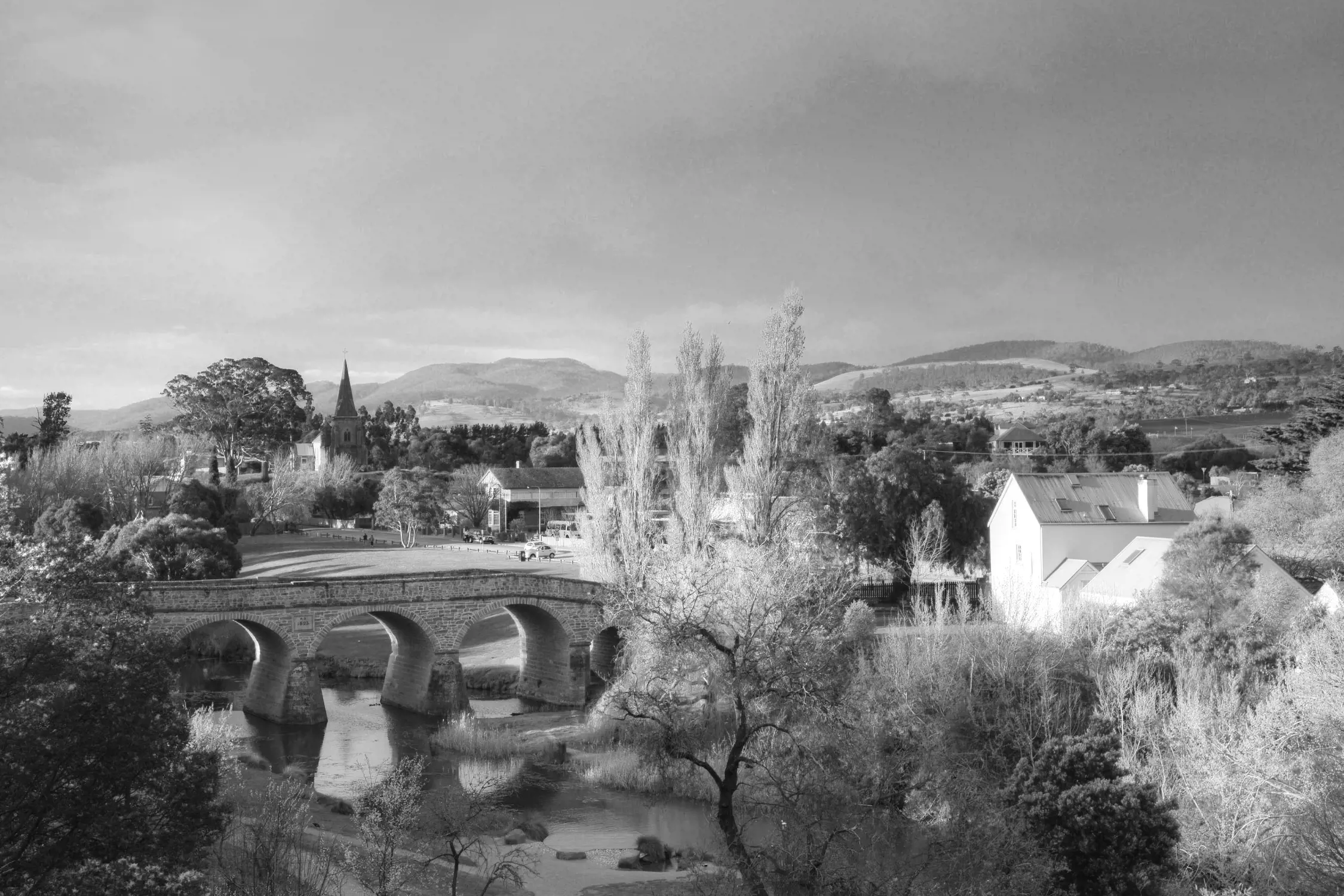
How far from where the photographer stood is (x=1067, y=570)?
41.8 m

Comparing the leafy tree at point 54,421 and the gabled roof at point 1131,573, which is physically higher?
the leafy tree at point 54,421

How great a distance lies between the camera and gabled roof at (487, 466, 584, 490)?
8300 cm

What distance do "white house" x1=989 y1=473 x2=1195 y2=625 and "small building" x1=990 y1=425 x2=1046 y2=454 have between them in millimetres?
51918

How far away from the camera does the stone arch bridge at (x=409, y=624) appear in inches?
1341

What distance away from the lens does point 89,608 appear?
14.1 metres

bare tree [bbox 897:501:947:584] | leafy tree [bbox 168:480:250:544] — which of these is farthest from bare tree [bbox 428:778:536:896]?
leafy tree [bbox 168:480:250:544]

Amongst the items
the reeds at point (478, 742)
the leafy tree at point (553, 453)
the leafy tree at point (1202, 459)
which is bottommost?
the reeds at point (478, 742)

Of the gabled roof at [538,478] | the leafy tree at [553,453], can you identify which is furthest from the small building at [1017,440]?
the gabled roof at [538,478]

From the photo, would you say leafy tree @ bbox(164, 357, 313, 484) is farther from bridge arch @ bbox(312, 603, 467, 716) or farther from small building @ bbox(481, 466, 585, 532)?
bridge arch @ bbox(312, 603, 467, 716)

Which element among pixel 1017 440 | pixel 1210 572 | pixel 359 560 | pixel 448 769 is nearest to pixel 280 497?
pixel 359 560

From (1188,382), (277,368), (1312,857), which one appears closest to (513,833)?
(1312,857)

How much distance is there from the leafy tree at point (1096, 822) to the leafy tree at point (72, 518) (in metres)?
41.6

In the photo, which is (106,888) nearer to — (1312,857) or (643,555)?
(1312,857)

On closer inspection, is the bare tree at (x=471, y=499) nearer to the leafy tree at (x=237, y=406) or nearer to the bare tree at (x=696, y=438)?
the leafy tree at (x=237, y=406)
